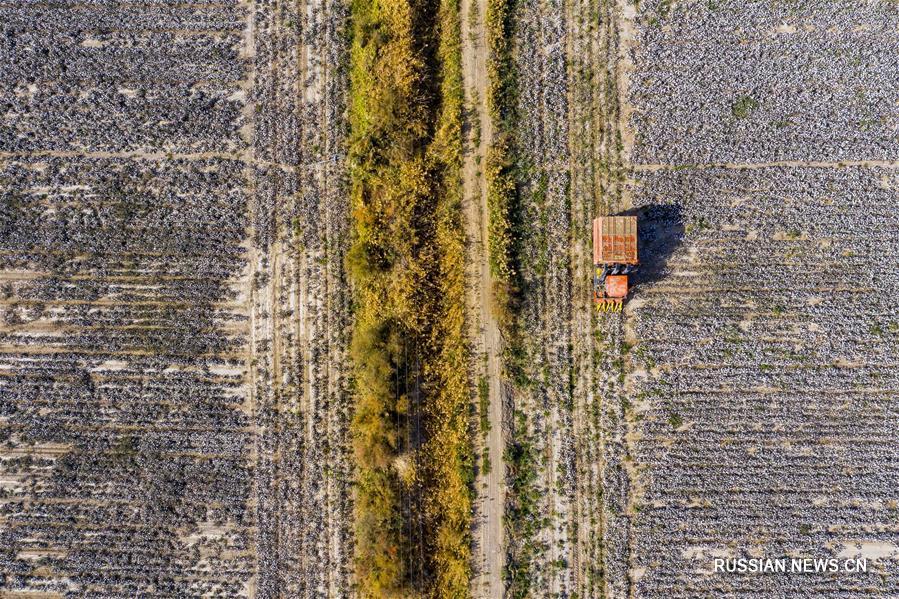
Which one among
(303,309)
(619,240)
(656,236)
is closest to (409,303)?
(303,309)

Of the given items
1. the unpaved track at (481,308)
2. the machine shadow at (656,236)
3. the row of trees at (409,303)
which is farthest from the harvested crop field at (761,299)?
the row of trees at (409,303)

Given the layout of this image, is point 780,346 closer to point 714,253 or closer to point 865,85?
point 714,253

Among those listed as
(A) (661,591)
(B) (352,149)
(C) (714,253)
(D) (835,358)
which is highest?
(B) (352,149)

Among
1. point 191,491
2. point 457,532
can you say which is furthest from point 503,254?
point 191,491

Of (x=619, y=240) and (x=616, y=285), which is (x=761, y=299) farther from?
(x=619, y=240)

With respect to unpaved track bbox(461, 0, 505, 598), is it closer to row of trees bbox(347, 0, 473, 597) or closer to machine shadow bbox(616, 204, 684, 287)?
row of trees bbox(347, 0, 473, 597)

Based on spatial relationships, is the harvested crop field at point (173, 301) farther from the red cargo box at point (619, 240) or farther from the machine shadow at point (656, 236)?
the machine shadow at point (656, 236)
